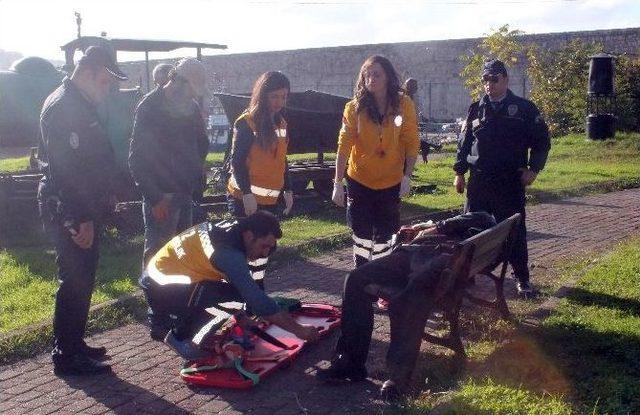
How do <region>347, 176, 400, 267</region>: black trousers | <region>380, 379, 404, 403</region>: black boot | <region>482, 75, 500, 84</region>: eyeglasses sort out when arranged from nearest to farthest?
<region>380, 379, 404, 403</region>: black boot
<region>347, 176, 400, 267</region>: black trousers
<region>482, 75, 500, 84</region>: eyeglasses

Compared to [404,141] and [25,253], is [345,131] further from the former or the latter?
[25,253]

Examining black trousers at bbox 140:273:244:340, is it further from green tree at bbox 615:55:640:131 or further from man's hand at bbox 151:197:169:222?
green tree at bbox 615:55:640:131

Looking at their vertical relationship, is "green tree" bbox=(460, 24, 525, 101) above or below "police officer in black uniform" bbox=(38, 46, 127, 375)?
above

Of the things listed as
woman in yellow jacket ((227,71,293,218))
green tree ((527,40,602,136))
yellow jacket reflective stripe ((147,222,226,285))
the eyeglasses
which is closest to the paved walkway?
yellow jacket reflective stripe ((147,222,226,285))

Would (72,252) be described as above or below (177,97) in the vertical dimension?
below

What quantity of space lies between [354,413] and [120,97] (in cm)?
827

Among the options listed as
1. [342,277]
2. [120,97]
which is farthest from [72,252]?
[120,97]

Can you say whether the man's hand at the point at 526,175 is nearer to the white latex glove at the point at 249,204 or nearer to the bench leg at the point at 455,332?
the bench leg at the point at 455,332

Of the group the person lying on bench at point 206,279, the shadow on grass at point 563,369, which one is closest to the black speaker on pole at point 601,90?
the shadow on grass at point 563,369

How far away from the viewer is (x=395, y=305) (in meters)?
5.01

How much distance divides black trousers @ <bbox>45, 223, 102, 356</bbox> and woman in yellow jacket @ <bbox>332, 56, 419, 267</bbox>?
2.09 meters

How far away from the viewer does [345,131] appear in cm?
662

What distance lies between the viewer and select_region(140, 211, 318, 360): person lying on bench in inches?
201

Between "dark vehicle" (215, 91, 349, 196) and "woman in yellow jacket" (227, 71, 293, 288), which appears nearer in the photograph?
"woman in yellow jacket" (227, 71, 293, 288)
